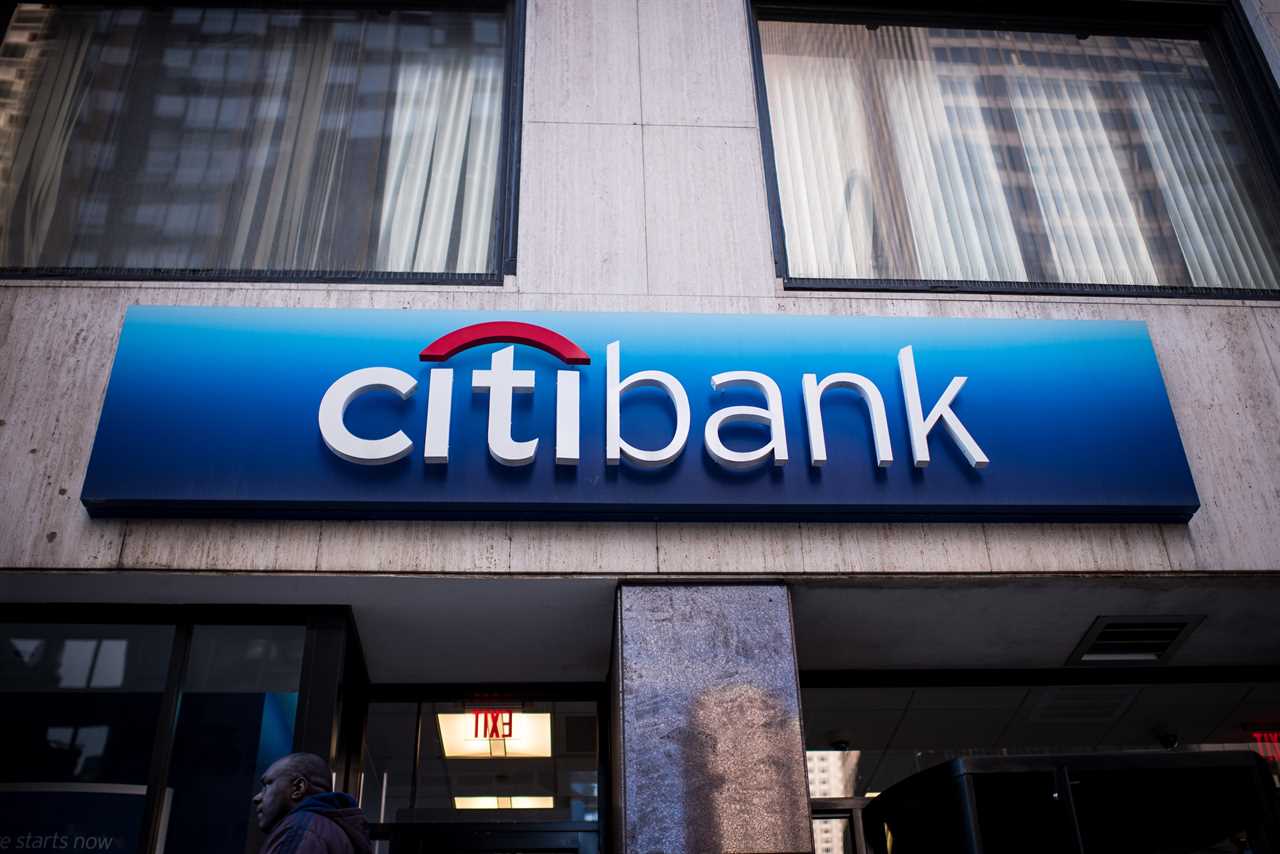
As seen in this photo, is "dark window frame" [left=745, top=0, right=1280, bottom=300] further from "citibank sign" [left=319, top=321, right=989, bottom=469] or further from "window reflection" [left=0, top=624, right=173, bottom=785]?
"window reflection" [left=0, top=624, right=173, bottom=785]

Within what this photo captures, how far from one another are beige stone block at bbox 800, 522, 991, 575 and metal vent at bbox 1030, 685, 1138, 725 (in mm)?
1749

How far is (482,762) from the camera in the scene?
6.27 metres

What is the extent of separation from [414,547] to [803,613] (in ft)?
7.01

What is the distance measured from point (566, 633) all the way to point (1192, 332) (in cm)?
415

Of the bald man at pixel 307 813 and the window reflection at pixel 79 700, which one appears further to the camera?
the window reflection at pixel 79 700

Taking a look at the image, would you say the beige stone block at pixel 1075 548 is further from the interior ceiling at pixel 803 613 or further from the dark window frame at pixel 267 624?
the dark window frame at pixel 267 624

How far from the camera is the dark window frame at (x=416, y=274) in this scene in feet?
20.6

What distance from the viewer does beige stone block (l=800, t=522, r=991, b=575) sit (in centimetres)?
560

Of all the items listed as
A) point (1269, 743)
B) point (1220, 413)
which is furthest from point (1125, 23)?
point (1269, 743)

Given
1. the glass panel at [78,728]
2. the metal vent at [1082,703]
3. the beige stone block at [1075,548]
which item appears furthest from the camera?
the metal vent at [1082,703]

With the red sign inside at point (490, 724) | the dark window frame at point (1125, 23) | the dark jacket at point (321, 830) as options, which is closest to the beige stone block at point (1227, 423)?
the dark window frame at point (1125, 23)

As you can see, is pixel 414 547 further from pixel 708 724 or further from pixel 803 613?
pixel 803 613

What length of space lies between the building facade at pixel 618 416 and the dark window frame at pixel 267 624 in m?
0.02

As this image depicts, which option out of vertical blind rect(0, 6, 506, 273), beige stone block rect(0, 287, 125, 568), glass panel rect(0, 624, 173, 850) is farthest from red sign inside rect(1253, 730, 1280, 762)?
beige stone block rect(0, 287, 125, 568)
